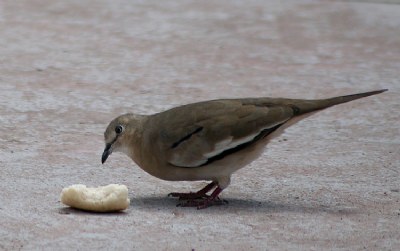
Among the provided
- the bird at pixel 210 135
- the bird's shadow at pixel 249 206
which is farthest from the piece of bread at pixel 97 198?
the bird at pixel 210 135

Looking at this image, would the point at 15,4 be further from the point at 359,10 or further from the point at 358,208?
the point at 358,208

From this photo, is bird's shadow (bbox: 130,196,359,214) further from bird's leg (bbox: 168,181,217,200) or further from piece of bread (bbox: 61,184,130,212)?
piece of bread (bbox: 61,184,130,212)

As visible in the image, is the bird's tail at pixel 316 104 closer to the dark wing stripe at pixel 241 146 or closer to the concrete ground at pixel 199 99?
the dark wing stripe at pixel 241 146

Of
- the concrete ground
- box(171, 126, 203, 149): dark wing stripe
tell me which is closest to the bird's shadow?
the concrete ground

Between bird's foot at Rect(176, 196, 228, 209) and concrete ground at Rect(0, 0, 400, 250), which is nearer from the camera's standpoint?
concrete ground at Rect(0, 0, 400, 250)

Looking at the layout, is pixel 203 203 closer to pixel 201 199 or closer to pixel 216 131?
pixel 201 199

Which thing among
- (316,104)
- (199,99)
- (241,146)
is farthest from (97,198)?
(199,99)

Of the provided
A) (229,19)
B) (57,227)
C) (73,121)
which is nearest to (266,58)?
(229,19)
